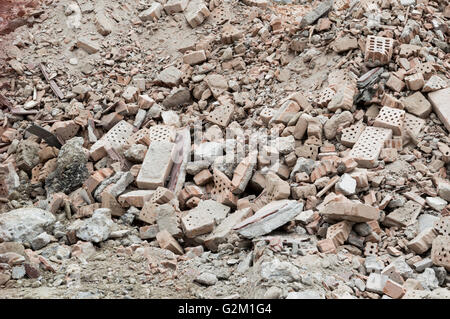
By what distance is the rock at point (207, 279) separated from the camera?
16.5 feet

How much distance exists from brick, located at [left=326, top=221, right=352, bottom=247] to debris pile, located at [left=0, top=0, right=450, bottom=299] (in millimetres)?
21

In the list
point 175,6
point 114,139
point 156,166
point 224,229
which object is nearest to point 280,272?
point 224,229

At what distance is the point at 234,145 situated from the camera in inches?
285

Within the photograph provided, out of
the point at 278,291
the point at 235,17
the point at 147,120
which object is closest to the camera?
the point at 278,291

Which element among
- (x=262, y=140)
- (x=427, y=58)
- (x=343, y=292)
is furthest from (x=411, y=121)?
(x=343, y=292)

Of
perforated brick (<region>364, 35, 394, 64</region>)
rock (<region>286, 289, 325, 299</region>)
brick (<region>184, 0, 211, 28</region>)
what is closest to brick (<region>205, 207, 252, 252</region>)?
rock (<region>286, 289, 325, 299</region>)

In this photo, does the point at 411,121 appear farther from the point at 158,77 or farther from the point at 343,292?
the point at 158,77

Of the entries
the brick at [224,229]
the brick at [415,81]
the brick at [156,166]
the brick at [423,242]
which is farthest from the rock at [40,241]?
the brick at [415,81]

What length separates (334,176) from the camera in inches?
248

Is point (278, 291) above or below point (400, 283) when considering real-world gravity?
above

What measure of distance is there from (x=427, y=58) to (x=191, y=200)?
3908 mm

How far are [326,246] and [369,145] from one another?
1824mm

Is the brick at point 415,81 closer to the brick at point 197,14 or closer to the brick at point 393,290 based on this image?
the brick at point 393,290

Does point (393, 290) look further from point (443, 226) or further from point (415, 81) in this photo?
point (415, 81)
